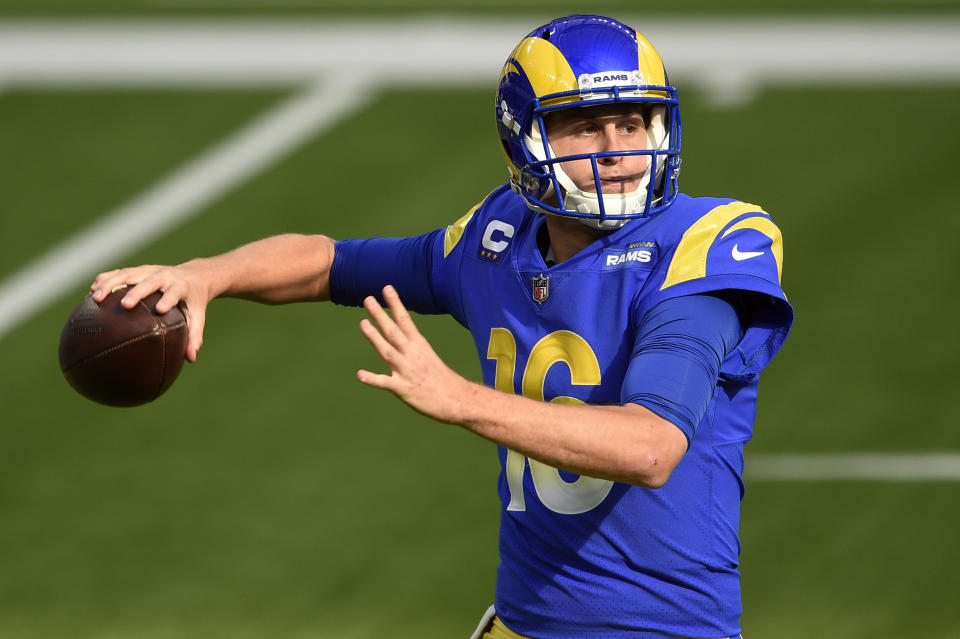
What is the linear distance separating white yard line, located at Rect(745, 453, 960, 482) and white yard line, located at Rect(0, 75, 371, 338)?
4240 mm

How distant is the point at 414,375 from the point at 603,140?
3.28ft

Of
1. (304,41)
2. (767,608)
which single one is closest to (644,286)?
(767,608)

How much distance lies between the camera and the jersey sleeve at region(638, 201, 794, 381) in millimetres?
3441

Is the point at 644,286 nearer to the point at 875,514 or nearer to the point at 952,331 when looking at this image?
the point at 875,514

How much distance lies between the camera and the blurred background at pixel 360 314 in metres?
6.34

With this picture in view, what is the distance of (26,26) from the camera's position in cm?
1181

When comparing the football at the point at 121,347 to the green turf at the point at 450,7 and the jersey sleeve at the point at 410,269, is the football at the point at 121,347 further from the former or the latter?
the green turf at the point at 450,7

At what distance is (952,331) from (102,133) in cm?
608

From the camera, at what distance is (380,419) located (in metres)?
7.60

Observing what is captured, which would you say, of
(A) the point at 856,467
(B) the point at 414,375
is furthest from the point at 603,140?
(A) the point at 856,467

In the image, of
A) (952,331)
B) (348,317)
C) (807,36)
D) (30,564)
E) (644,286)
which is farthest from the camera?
(807,36)

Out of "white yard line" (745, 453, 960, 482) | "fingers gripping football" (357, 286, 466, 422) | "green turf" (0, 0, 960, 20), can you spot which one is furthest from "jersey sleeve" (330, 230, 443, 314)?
"green turf" (0, 0, 960, 20)

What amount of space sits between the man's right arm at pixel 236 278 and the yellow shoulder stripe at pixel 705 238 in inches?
48.8

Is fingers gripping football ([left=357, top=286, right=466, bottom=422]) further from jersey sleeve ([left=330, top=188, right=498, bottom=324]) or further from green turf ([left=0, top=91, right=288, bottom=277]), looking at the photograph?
green turf ([left=0, top=91, right=288, bottom=277])
